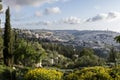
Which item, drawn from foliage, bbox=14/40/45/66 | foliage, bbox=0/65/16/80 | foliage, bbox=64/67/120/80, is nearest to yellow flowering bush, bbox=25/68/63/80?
foliage, bbox=64/67/120/80

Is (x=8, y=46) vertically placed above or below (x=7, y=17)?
below

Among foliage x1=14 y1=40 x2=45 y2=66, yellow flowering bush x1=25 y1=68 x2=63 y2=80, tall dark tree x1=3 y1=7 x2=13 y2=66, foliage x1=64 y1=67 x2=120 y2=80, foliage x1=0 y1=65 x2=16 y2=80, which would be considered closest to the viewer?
foliage x1=64 y1=67 x2=120 y2=80

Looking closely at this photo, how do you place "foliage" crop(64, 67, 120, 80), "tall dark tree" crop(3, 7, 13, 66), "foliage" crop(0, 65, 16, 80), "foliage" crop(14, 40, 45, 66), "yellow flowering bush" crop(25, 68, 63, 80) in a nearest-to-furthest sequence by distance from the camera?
1. "foliage" crop(64, 67, 120, 80)
2. "yellow flowering bush" crop(25, 68, 63, 80)
3. "foliage" crop(0, 65, 16, 80)
4. "tall dark tree" crop(3, 7, 13, 66)
5. "foliage" crop(14, 40, 45, 66)

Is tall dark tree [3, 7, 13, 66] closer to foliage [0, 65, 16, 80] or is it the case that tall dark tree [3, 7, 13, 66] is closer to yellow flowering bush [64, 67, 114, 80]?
foliage [0, 65, 16, 80]

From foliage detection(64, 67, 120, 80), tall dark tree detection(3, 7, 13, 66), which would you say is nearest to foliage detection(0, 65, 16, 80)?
tall dark tree detection(3, 7, 13, 66)

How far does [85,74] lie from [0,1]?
3679 centimetres

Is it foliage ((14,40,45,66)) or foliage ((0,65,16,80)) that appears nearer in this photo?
foliage ((0,65,16,80))

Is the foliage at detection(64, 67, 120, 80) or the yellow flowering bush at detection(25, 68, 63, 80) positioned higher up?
the foliage at detection(64, 67, 120, 80)

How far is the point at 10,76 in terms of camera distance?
4391 cm

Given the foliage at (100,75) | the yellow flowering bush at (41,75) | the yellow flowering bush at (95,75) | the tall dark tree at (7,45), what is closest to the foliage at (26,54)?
the tall dark tree at (7,45)

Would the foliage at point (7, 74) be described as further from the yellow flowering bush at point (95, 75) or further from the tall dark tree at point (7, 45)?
the yellow flowering bush at point (95, 75)

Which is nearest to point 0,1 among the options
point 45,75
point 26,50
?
point 26,50

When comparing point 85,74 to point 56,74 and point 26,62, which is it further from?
point 26,62

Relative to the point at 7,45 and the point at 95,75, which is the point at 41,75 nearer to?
the point at 95,75
